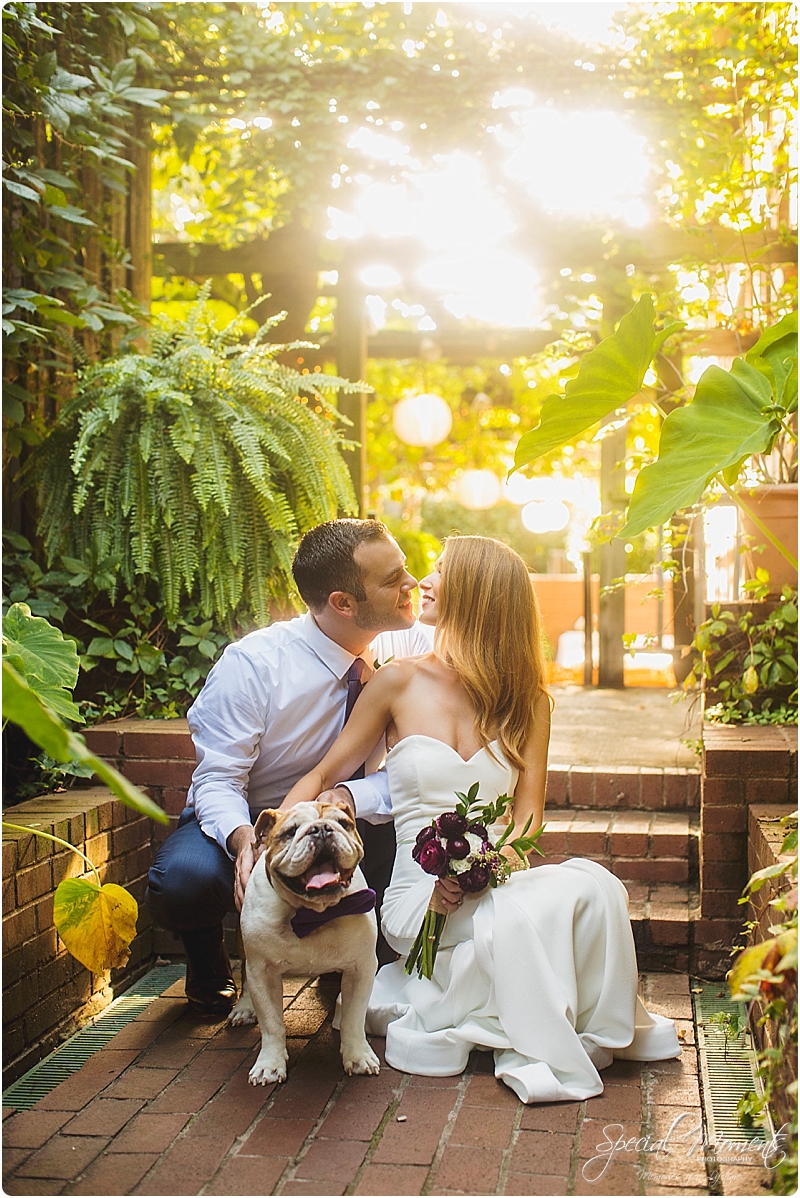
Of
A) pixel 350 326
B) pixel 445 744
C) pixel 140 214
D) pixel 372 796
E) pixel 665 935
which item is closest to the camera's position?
pixel 445 744

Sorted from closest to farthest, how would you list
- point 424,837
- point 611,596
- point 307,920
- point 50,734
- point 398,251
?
point 50,734 → point 307,920 → point 424,837 → point 398,251 → point 611,596

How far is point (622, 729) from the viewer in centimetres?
506

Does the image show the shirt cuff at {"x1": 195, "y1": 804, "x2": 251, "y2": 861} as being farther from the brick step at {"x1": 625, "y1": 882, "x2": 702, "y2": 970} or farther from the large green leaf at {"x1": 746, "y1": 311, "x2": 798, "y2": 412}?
the large green leaf at {"x1": 746, "y1": 311, "x2": 798, "y2": 412}

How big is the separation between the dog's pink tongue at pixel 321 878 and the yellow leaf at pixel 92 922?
514mm

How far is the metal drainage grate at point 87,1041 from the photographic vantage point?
8.13 feet

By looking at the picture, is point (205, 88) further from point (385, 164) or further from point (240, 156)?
point (385, 164)

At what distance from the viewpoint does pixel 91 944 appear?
7.78 feet

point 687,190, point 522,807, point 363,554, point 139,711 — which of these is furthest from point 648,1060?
point 687,190

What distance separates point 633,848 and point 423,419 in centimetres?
617

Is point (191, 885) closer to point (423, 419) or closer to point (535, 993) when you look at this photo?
point (535, 993)

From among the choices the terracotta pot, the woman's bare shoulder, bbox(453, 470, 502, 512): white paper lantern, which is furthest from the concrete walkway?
bbox(453, 470, 502, 512): white paper lantern

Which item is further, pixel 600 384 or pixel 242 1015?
pixel 242 1015

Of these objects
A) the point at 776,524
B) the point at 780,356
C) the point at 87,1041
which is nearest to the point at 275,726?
the point at 87,1041

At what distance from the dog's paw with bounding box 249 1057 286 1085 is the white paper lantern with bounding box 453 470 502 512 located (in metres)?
8.80
